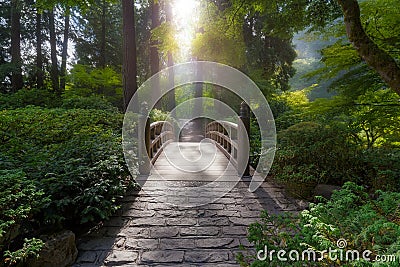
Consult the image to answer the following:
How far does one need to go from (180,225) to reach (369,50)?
280cm

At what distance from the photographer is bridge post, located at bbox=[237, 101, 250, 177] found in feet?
14.6

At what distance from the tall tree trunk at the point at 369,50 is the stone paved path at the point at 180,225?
183cm

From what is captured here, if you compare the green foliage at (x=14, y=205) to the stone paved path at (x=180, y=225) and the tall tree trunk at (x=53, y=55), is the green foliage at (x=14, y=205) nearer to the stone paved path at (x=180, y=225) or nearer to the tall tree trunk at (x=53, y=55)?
the stone paved path at (x=180, y=225)

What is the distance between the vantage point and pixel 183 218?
9.62ft

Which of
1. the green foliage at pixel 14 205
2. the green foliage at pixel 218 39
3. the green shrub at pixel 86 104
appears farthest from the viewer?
the green shrub at pixel 86 104

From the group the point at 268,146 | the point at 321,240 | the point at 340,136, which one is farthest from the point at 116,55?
the point at 321,240

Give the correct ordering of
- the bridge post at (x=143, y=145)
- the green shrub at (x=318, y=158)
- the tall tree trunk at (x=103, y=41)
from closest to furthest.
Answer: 1. the green shrub at (x=318, y=158)
2. the bridge post at (x=143, y=145)
3. the tall tree trunk at (x=103, y=41)

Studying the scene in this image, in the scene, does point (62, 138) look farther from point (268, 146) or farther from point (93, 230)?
point (268, 146)

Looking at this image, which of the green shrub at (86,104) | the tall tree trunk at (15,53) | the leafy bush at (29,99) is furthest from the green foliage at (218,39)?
the tall tree trunk at (15,53)

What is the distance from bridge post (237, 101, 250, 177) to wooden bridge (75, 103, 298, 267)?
15 mm

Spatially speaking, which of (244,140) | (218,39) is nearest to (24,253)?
(244,140)

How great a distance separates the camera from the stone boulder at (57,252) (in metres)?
1.90

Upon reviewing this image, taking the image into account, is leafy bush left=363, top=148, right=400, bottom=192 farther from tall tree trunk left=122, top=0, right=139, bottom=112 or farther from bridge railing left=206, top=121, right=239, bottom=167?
tall tree trunk left=122, top=0, right=139, bottom=112

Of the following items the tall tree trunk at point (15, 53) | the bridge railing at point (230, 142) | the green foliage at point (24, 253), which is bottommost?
the green foliage at point (24, 253)
